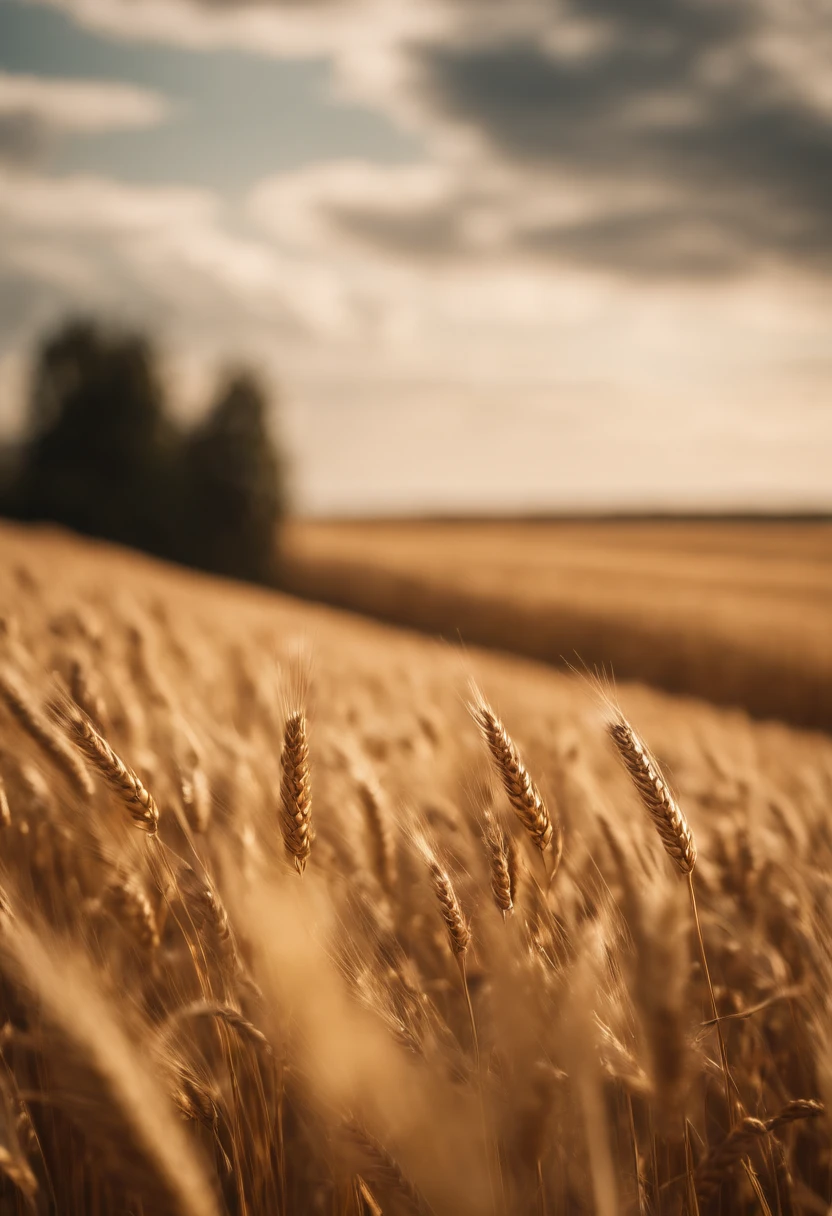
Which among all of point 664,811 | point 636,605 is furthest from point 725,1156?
point 636,605

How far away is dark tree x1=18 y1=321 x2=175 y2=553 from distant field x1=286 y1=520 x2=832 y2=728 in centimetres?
598

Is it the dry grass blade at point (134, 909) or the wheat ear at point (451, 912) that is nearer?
the wheat ear at point (451, 912)

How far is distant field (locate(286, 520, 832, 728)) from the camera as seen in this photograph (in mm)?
14438

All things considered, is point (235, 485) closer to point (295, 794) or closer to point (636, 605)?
point (636, 605)

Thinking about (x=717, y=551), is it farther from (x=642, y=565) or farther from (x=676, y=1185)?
(x=676, y=1185)

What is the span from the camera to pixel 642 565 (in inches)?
1287

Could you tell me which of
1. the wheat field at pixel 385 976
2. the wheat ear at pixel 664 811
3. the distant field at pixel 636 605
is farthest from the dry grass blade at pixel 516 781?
the distant field at pixel 636 605

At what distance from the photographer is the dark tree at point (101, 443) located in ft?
103

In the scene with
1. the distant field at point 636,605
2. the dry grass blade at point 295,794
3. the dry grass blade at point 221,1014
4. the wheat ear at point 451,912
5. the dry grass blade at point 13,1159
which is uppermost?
the dry grass blade at point 295,794

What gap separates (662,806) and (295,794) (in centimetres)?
52

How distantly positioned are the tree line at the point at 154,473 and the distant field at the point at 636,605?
3.14 m

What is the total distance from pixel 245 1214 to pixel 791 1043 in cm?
125

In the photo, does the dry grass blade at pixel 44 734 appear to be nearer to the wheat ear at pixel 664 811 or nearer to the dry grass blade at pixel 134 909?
the dry grass blade at pixel 134 909

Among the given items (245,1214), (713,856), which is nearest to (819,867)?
(713,856)
